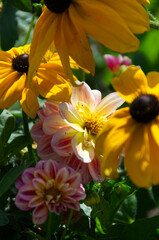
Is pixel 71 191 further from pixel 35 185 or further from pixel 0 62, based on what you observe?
pixel 0 62


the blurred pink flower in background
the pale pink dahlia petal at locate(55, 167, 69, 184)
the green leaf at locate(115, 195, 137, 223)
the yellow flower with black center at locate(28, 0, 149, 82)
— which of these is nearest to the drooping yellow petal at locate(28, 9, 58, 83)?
the yellow flower with black center at locate(28, 0, 149, 82)

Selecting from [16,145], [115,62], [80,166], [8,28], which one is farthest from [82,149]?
[115,62]

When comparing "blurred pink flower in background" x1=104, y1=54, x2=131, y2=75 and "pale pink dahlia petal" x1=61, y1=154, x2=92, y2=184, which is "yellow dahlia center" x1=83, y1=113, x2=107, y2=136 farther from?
"blurred pink flower in background" x1=104, y1=54, x2=131, y2=75

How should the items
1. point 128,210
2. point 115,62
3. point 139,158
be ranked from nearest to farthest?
point 139,158, point 128,210, point 115,62

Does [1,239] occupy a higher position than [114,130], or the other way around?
[114,130]

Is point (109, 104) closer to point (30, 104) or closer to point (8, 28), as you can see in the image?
point (30, 104)

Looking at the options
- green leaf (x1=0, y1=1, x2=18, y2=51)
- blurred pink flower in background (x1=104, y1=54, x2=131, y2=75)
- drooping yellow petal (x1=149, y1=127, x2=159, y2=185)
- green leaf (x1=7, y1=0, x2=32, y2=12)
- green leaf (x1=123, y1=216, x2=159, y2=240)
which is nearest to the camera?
drooping yellow petal (x1=149, y1=127, x2=159, y2=185)

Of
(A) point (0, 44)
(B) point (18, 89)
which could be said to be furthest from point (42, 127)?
(A) point (0, 44)
